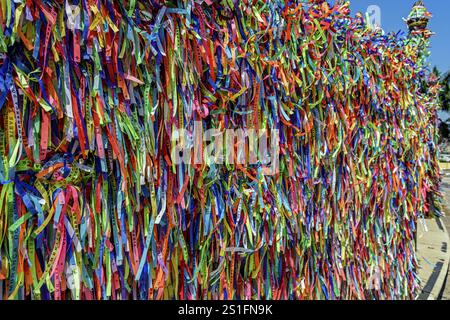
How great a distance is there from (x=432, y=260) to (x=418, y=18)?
2.84 meters

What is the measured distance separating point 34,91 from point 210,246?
710 mm

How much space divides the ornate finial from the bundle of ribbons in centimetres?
271

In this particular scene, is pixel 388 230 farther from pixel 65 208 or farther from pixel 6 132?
pixel 6 132

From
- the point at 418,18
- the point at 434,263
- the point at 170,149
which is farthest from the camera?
the point at 418,18

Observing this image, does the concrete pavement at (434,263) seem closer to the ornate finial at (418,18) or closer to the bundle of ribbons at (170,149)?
the bundle of ribbons at (170,149)

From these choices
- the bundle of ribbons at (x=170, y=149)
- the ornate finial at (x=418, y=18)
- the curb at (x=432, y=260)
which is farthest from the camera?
the ornate finial at (x=418, y=18)

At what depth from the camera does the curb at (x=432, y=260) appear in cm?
281

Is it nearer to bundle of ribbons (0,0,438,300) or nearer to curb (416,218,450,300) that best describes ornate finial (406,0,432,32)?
curb (416,218,450,300)

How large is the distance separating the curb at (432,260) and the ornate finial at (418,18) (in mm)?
2293

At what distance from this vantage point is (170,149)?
3.22ft

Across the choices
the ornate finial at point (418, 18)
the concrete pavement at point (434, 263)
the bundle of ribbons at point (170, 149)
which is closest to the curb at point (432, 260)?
the concrete pavement at point (434, 263)

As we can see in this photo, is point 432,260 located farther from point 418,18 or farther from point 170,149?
point 170,149

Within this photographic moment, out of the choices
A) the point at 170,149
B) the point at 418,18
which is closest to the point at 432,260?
the point at 418,18
